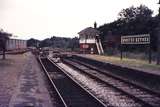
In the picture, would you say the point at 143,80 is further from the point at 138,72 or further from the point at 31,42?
the point at 31,42

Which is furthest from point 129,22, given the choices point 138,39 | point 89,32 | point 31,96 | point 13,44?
point 31,96

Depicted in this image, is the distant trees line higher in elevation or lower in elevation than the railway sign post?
higher

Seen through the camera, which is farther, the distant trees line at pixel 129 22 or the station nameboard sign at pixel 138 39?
the distant trees line at pixel 129 22

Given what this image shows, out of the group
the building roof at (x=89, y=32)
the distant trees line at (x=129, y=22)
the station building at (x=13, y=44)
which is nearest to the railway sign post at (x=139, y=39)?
the distant trees line at (x=129, y=22)

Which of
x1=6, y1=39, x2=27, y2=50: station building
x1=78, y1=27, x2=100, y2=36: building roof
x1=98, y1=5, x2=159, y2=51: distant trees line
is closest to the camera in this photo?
x1=98, y1=5, x2=159, y2=51: distant trees line

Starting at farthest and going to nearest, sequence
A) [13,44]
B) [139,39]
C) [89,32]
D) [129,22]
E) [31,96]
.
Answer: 1. [89,32]
2. [13,44]
3. [129,22]
4. [139,39]
5. [31,96]

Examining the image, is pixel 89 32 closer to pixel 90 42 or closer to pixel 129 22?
pixel 90 42

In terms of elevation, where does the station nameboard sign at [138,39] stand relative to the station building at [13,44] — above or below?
above

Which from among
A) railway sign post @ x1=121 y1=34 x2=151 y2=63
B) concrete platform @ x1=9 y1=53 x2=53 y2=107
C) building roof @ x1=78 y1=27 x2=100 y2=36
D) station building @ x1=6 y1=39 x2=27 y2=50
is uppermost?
building roof @ x1=78 y1=27 x2=100 y2=36

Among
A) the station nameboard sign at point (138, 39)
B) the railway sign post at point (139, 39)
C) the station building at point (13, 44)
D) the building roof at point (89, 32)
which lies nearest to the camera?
the railway sign post at point (139, 39)

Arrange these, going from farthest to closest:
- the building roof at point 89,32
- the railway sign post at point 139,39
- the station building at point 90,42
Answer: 1. the building roof at point 89,32
2. the station building at point 90,42
3. the railway sign post at point 139,39

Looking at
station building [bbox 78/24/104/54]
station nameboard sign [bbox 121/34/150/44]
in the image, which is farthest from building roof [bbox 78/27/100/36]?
station nameboard sign [bbox 121/34/150/44]

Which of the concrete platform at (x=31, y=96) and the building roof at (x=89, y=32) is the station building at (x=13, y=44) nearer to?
the building roof at (x=89, y=32)

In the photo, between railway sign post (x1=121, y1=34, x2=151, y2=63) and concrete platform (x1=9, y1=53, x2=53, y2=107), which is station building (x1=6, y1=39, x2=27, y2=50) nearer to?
railway sign post (x1=121, y1=34, x2=151, y2=63)
